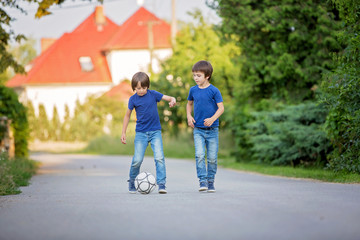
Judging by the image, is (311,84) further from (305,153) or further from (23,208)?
(23,208)

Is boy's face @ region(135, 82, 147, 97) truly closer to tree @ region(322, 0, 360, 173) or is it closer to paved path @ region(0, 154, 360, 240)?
paved path @ region(0, 154, 360, 240)

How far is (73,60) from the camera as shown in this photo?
5569cm

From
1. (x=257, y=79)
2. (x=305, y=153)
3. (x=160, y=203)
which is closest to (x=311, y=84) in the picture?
(x=257, y=79)

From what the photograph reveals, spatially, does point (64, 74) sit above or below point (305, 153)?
above

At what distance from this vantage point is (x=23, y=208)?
6.89 meters

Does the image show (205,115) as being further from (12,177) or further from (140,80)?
(12,177)

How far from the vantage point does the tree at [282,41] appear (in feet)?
55.1

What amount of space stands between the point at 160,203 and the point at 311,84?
11.5 m

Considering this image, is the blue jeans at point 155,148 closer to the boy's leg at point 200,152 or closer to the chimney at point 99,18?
the boy's leg at point 200,152

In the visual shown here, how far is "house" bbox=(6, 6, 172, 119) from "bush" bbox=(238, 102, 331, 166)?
3548cm

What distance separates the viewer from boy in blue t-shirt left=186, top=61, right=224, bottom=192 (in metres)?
8.54

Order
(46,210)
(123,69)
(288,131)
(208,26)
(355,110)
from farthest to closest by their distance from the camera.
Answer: (123,69)
(208,26)
(288,131)
(355,110)
(46,210)

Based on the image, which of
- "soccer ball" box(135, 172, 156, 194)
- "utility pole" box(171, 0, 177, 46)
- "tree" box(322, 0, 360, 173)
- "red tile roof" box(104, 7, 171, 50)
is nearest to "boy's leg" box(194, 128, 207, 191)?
"soccer ball" box(135, 172, 156, 194)

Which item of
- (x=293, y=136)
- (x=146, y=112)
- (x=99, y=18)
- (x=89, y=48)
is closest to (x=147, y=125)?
(x=146, y=112)
